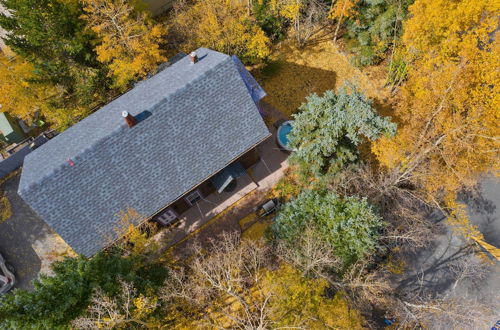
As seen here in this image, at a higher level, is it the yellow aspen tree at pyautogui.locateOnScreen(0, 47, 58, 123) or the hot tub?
the yellow aspen tree at pyautogui.locateOnScreen(0, 47, 58, 123)

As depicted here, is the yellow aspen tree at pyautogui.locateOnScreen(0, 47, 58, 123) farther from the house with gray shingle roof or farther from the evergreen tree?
the evergreen tree

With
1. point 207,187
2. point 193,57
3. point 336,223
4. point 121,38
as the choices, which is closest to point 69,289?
point 207,187

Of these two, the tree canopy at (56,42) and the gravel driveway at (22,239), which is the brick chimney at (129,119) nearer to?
the tree canopy at (56,42)

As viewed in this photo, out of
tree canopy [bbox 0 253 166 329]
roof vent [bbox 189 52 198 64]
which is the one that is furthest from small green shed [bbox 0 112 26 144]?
roof vent [bbox 189 52 198 64]

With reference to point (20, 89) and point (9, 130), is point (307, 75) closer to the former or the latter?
point (20, 89)

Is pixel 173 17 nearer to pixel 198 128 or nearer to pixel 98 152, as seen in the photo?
pixel 198 128

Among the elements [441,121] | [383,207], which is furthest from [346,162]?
[441,121]

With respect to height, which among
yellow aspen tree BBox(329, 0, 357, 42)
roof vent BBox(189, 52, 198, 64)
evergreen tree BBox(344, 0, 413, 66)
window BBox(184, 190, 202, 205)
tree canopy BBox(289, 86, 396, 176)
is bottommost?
window BBox(184, 190, 202, 205)
